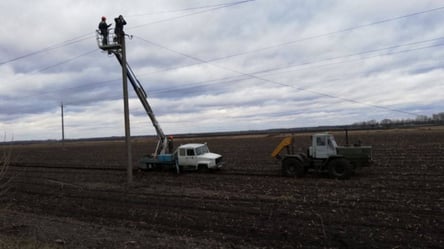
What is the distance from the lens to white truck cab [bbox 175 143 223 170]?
24656mm

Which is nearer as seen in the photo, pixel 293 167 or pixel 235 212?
pixel 235 212

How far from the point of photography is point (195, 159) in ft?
81.5

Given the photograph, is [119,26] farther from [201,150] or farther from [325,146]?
[325,146]

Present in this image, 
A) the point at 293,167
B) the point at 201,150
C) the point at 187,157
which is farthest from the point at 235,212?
the point at 201,150

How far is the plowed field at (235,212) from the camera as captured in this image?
32.2 ft

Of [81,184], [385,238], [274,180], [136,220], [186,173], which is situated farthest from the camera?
[186,173]

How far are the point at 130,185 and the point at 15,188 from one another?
684 cm

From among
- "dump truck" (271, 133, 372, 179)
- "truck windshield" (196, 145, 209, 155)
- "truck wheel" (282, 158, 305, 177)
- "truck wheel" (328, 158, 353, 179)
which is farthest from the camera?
"truck windshield" (196, 145, 209, 155)

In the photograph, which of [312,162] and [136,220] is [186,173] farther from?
[136,220]

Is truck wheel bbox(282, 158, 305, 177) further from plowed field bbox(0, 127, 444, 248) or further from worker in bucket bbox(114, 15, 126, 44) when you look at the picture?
worker in bucket bbox(114, 15, 126, 44)

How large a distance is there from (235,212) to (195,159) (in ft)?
40.0

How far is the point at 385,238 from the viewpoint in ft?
31.1

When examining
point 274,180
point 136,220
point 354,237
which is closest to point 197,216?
point 136,220

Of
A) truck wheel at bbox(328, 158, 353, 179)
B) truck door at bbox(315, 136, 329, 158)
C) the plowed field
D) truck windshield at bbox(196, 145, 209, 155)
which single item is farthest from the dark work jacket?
truck wheel at bbox(328, 158, 353, 179)
